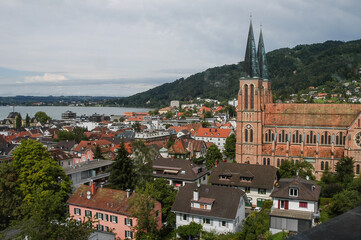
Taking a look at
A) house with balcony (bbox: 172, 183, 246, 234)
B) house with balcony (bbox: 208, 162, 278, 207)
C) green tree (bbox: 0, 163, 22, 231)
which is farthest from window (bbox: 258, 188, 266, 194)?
green tree (bbox: 0, 163, 22, 231)

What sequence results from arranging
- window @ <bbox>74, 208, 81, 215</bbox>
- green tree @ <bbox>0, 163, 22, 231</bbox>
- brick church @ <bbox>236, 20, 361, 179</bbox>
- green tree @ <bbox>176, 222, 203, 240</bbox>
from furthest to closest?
brick church @ <bbox>236, 20, 361, 179</bbox>, window @ <bbox>74, 208, 81, 215</bbox>, green tree @ <bbox>0, 163, 22, 231</bbox>, green tree @ <bbox>176, 222, 203, 240</bbox>

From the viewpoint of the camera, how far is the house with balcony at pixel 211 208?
33781mm

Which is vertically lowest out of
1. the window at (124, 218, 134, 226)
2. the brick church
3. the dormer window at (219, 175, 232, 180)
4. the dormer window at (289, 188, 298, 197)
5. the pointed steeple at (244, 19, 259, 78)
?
the window at (124, 218, 134, 226)

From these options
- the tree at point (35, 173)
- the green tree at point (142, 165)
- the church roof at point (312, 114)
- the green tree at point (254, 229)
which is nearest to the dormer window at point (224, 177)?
the green tree at point (142, 165)

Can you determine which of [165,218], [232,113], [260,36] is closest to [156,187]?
[165,218]

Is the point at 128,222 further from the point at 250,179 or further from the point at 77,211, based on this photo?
the point at 250,179

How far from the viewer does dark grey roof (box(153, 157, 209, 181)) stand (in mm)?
49719

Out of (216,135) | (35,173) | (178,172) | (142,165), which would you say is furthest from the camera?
(216,135)

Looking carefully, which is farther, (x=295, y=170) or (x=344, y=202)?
(x=295, y=170)

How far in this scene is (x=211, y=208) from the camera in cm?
3481

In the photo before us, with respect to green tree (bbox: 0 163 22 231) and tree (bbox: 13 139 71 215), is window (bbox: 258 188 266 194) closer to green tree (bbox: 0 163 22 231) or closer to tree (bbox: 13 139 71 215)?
tree (bbox: 13 139 71 215)

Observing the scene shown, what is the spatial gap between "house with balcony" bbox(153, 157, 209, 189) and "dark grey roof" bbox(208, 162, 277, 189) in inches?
140

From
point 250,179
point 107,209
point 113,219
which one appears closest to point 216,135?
point 250,179

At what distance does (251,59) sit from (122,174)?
37250 millimetres
